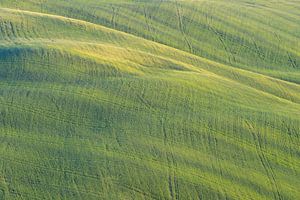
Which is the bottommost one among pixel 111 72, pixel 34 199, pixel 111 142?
pixel 34 199

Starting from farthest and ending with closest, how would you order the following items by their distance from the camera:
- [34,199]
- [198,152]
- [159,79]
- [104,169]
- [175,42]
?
[175,42]
[159,79]
[198,152]
[104,169]
[34,199]

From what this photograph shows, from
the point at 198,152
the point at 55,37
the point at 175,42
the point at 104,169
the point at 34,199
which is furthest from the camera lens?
the point at 175,42

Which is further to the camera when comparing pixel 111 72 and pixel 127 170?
pixel 111 72

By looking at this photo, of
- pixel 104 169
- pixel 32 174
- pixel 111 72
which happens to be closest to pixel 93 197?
pixel 104 169

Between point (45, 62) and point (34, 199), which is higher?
point (45, 62)

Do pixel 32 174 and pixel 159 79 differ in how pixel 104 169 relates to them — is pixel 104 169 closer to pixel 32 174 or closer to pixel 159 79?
pixel 32 174

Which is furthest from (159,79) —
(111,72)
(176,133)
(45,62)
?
(45,62)

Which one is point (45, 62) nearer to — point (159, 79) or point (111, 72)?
point (111, 72)
